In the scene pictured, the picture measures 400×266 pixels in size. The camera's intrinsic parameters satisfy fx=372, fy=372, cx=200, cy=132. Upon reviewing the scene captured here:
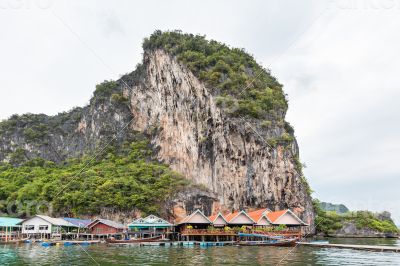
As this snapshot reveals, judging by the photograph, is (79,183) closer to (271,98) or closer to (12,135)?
(271,98)

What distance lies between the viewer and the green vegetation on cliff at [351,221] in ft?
207

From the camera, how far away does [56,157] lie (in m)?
80.8

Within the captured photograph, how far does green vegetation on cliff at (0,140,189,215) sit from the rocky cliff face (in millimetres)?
3227

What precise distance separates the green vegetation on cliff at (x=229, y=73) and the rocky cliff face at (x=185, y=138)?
1535 mm

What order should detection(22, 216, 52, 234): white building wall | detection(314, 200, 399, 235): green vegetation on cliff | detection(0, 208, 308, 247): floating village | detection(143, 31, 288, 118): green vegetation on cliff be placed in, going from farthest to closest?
detection(314, 200, 399, 235): green vegetation on cliff, detection(143, 31, 288, 118): green vegetation on cliff, detection(22, 216, 52, 234): white building wall, detection(0, 208, 308, 247): floating village

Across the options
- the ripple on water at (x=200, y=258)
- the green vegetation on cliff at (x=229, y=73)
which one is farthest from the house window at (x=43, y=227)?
the green vegetation on cliff at (x=229, y=73)

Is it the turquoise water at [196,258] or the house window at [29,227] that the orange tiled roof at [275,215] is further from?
the house window at [29,227]

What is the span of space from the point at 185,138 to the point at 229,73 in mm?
12643

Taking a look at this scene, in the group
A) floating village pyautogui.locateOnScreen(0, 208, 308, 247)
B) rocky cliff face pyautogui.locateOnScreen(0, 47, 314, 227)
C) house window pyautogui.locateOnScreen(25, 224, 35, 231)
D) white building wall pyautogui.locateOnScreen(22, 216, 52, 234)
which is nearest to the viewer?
floating village pyautogui.locateOnScreen(0, 208, 308, 247)

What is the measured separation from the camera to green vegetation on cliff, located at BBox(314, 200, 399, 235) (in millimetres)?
63188

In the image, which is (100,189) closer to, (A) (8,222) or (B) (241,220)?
(A) (8,222)

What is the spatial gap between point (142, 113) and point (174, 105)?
1252 centimetres

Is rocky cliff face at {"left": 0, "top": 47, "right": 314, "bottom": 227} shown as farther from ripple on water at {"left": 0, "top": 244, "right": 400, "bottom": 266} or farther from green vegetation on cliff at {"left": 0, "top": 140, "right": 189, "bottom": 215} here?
ripple on water at {"left": 0, "top": 244, "right": 400, "bottom": 266}

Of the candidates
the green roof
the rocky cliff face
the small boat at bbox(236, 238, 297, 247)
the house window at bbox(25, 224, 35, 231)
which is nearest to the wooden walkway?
the small boat at bbox(236, 238, 297, 247)
